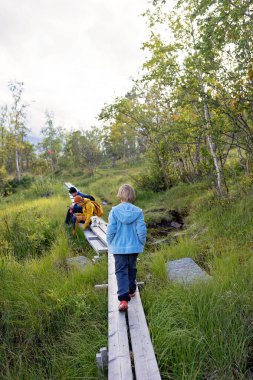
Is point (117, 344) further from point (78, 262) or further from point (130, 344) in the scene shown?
point (78, 262)

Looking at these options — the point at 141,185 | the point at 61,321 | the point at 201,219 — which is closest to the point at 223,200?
the point at 201,219

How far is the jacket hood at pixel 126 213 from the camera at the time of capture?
151 inches

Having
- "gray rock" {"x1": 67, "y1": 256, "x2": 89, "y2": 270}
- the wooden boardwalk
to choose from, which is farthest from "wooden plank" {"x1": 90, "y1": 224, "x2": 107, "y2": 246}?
the wooden boardwalk

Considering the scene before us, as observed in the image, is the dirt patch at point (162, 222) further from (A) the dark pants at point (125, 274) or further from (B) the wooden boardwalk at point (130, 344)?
(B) the wooden boardwalk at point (130, 344)

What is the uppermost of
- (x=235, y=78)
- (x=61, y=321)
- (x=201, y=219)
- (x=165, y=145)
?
(x=235, y=78)

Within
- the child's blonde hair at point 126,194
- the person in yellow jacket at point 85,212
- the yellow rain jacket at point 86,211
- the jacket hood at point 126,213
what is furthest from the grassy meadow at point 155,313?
the yellow rain jacket at point 86,211

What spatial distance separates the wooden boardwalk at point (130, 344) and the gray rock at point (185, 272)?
0.64m

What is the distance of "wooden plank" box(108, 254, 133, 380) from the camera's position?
2.53m

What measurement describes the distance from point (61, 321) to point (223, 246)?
3.04m

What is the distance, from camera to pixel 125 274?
381cm

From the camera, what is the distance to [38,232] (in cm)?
674

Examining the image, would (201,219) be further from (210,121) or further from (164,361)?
(164,361)

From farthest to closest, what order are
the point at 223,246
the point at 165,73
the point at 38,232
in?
the point at 165,73, the point at 38,232, the point at 223,246

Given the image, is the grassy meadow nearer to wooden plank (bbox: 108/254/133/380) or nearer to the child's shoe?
wooden plank (bbox: 108/254/133/380)
